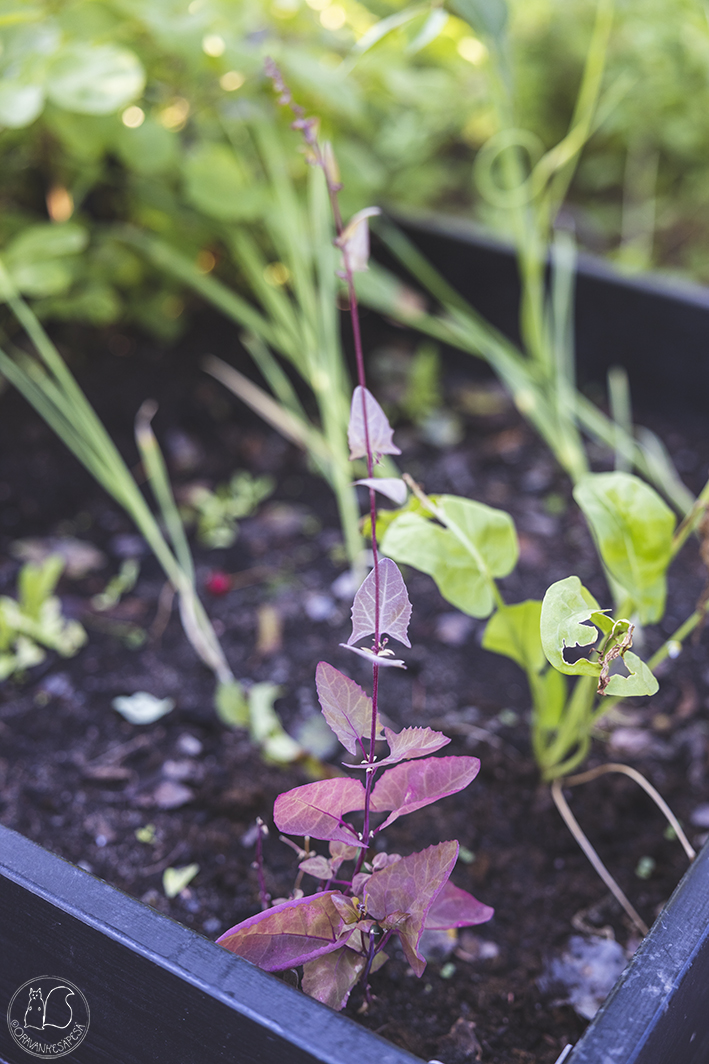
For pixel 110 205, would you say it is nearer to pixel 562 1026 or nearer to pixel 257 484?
pixel 257 484

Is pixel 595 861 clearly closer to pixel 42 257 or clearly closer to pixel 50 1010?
pixel 50 1010

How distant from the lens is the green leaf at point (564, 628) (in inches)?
20.5

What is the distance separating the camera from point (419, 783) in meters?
0.57

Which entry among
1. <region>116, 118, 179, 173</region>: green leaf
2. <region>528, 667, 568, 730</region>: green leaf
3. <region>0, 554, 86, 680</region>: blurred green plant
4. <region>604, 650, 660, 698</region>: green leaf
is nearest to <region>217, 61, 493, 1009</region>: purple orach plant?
<region>604, 650, 660, 698</region>: green leaf

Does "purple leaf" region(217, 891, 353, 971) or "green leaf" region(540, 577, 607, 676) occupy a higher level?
"green leaf" region(540, 577, 607, 676)

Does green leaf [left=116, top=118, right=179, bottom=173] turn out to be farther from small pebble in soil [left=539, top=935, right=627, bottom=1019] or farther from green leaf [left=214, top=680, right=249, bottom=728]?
small pebble in soil [left=539, top=935, right=627, bottom=1019]

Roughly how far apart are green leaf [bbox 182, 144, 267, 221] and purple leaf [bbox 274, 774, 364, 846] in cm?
99

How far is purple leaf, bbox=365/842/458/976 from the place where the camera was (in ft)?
1.76

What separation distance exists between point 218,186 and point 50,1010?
3.64 ft

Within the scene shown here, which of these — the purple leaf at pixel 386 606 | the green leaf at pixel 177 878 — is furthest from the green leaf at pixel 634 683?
the green leaf at pixel 177 878

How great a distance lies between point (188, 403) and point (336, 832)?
41.6 inches

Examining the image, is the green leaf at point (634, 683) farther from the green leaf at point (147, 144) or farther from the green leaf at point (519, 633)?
the green leaf at point (147, 144)

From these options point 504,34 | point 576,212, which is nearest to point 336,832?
point 504,34

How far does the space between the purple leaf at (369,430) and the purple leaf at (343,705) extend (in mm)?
146
